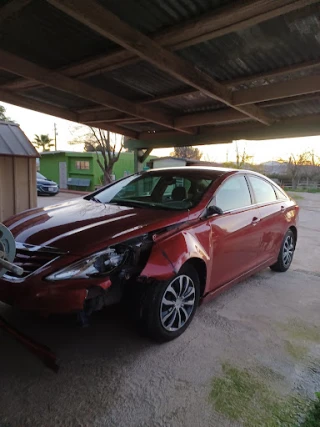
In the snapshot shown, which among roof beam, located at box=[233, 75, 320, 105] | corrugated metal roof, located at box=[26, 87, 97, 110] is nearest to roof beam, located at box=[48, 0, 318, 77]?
roof beam, located at box=[233, 75, 320, 105]

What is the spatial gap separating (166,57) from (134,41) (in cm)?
50

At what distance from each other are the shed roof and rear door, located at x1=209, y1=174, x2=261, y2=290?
1.35m

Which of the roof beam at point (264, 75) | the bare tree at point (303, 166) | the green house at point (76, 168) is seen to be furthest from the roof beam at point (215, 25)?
the bare tree at point (303, 166)

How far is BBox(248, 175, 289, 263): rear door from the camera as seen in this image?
13.3 feet

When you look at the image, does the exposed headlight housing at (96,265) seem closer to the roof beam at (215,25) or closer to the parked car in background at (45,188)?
the roof beam at (215,25)

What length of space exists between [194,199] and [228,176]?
2.14 feet

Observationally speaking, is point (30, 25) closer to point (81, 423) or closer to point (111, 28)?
point (111, 28)

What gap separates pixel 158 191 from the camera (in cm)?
388

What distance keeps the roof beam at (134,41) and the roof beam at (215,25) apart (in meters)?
0.13

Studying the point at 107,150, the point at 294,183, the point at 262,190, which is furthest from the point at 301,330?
the point at 294,183

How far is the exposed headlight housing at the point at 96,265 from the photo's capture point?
227cm

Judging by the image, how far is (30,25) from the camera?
289 cm

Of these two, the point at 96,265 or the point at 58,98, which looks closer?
the point at 96,265

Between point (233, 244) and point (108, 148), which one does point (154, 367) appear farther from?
point (108, 148)
